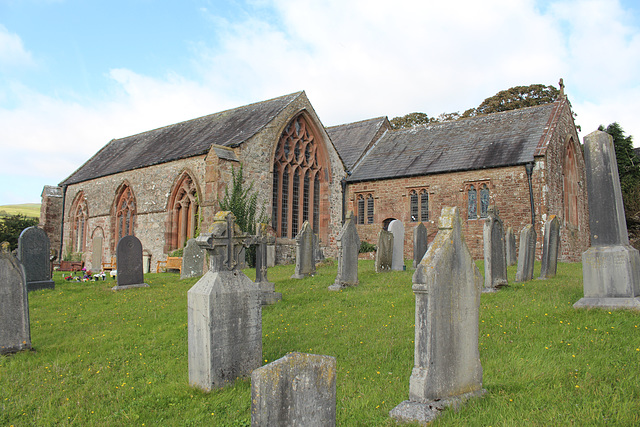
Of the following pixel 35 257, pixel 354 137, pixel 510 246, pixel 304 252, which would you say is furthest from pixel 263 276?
pixel 354 137

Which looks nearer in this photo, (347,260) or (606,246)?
(606,246)

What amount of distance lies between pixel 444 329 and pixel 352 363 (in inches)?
70.3

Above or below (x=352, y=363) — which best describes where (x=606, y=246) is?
above

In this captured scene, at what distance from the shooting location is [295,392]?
280cm

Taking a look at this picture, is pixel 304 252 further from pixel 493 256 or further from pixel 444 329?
pixel 444 329

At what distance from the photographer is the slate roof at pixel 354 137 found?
2750 centimetres

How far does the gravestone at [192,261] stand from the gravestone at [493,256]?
9353mm

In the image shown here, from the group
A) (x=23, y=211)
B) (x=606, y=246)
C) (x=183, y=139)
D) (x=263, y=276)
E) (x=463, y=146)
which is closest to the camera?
(x=606, y=246)

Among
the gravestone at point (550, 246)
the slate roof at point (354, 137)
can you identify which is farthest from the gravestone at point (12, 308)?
the slate roof at point (354, 137)

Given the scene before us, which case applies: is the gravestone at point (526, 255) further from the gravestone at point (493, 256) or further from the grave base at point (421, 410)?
the grave base at point (421, 410)

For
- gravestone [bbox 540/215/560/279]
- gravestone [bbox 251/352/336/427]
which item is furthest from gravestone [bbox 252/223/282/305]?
gravestone [bbox 540/215/560/279]

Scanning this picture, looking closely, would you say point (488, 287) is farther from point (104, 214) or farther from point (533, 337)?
point (104, 214)

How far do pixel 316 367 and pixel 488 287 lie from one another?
7468 mm

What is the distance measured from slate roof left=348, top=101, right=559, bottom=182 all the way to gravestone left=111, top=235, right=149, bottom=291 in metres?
14.6
